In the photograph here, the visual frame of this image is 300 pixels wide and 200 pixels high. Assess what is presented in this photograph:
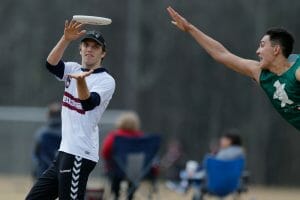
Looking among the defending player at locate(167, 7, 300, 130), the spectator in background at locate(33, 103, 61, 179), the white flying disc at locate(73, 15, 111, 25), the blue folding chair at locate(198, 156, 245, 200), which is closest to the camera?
the white flying disc at locate(73, 15, 111, 25)

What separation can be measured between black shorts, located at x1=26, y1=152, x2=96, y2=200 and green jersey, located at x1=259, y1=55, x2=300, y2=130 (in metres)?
1.44

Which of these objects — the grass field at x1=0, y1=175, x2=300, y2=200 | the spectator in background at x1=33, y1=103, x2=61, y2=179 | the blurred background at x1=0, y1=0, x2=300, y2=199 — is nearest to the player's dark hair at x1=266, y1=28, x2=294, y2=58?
the spectator in background at x1=33, y1=103, x2=61, y2=179

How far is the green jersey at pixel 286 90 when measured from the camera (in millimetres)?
7926

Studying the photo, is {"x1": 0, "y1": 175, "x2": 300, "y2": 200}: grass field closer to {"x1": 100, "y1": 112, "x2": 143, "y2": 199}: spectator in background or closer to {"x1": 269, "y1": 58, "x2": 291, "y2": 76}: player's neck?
{"x1": 100, "y1": 112, "x2": 143, "y2": 199}: spectator in background

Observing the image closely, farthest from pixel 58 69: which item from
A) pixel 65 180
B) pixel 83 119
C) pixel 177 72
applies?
pixel 177 72

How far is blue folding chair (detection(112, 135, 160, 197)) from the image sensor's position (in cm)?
1361

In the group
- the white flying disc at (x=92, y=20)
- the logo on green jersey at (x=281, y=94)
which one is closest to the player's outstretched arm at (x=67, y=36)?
the white flying disc at (x=92, y=20)

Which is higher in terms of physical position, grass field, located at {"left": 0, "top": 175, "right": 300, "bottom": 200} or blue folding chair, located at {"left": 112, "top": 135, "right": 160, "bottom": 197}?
blue folding chair, located at {"left": 112, "top": 135, "right": 160, "bottom": 197}

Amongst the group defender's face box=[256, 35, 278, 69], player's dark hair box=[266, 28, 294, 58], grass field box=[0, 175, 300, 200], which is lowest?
grass field box=[0, 175, 300, 200]

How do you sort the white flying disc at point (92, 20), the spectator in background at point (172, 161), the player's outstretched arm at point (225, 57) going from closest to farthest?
the white flying disc at point (92, 20) → the player's outstretched arm at point (225, 57) → the spectator in background at point (172, 161)

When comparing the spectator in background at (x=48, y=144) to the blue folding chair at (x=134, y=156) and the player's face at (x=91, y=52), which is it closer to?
the blue folding chair at (x=134, y=156)

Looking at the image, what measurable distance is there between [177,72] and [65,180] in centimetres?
1843

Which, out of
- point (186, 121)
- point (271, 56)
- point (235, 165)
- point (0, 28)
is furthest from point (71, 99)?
point (0, 28)

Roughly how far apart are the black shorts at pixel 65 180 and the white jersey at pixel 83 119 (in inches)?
2.3
